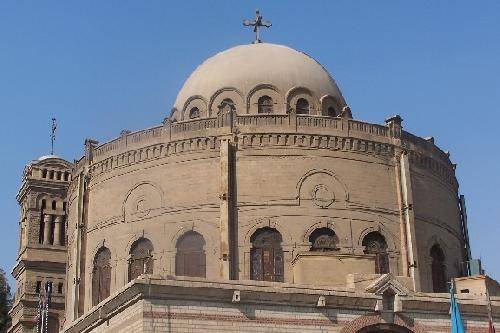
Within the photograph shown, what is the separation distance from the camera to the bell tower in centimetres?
4459

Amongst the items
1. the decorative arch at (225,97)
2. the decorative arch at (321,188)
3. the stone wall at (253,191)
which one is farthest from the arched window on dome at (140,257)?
the decorative arch at (225,97)

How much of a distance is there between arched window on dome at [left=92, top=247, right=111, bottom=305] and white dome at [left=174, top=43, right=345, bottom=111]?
911 centimetres

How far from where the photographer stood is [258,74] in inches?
1566

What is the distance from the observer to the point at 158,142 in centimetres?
3575

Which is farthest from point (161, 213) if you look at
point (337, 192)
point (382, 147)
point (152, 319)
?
point (152, 319)

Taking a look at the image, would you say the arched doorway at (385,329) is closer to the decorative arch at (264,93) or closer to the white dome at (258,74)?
the decorative arch at (264,93)

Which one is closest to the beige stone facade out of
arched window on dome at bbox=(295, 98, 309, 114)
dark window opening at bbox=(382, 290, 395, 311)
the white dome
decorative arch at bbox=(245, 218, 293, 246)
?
decorative arch at bbox=(245, 218, 293, 246)

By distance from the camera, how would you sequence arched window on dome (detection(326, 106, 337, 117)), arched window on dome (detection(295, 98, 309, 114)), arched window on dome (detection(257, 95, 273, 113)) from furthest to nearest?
arched window on dome (detection(326, 106, 337, 117)) → arched window on dome (detection(295, 98, 309, 114)) → arched window on dome (detection(257, 95, 273, 113))

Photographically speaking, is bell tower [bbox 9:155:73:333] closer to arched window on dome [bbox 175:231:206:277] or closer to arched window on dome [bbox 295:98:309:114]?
arched window on dome [bbox 175:231:206:277]

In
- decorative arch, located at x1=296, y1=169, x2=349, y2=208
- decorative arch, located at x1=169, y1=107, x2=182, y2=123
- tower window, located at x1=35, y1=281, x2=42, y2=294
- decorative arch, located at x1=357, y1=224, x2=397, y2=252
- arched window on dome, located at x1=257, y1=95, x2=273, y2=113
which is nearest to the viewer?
decorative arch, located at x1=296, y1=169, x2=349, y2=208

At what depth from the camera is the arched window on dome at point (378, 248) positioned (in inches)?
1336

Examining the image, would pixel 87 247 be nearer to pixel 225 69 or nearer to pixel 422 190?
pixel 225 69

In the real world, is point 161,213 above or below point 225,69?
below

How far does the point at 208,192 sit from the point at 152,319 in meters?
12.7
